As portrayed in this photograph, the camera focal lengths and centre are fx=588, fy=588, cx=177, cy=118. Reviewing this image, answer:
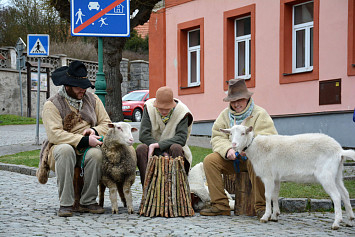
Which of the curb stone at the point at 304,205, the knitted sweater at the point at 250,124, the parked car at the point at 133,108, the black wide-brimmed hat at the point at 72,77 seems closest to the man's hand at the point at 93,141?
the black wide-brimmed hat at the point at 72,77

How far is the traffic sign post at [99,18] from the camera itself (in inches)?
356

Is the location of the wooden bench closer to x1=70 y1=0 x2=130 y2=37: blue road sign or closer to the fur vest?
the fur vest

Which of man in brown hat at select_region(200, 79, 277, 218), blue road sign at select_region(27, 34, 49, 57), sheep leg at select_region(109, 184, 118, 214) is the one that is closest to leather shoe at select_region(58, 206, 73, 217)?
sheep leg at select_region(109, 184, 118, 214)

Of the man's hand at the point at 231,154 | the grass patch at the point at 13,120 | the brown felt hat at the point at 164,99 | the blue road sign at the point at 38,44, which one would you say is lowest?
the grass patch at the point at 13,120

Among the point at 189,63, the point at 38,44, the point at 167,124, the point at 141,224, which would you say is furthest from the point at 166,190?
the point at 189,63

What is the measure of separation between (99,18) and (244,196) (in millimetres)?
3667

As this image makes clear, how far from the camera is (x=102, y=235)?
593 centimetres

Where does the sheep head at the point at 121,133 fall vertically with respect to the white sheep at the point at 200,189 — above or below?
above

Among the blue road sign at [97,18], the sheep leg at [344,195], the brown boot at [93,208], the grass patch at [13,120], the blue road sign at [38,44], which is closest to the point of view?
the sheep leg at [344,195]

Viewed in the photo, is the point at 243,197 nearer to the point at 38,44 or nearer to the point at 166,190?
the point at 166,190

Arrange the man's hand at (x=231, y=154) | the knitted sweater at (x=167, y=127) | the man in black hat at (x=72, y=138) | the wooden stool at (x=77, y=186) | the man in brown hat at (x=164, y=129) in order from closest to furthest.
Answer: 1. the man's hand at (x=231, y=154)
2. the man in black hat at (x=72, y=138)
3. the wooden stool at (x=77, y=186)
4. the man in brown hat at (x=164, y=129)
5. the knitted sweater at (x=167, y=127)

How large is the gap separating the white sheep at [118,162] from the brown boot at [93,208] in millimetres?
173

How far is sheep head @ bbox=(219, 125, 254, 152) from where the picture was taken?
6.88 m

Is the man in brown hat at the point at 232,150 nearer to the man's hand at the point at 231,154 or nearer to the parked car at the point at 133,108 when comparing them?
the man's hand at the point at 231,154
